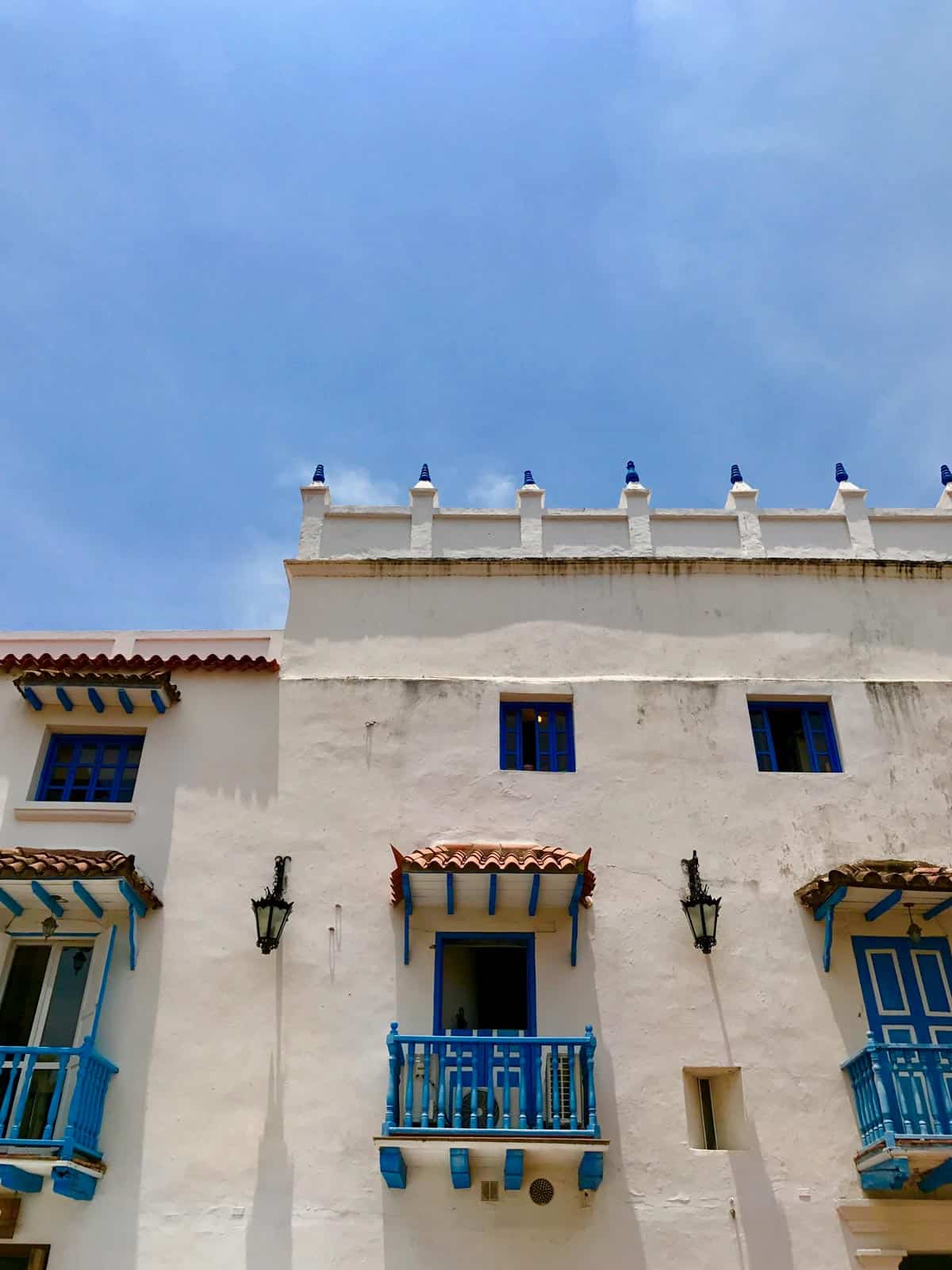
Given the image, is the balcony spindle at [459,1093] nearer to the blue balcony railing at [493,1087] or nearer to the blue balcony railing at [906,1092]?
the blue balcony railing at [493,1087]

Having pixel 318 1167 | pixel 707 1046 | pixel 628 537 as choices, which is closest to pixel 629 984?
pixel 707 1046

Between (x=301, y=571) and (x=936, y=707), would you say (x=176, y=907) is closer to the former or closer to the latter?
(x=301, y=571)

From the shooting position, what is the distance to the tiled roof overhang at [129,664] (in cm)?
1195

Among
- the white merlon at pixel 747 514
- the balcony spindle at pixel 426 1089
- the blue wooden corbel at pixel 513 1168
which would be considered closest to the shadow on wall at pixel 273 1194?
the balcony spindle at pixel 426 1089

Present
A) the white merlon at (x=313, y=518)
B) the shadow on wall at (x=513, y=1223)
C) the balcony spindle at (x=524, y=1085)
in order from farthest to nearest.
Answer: the white merlon at (x=313, y=518) < the shadow on wall at (x=513, y=1223) < the balcony spindle at (x=524, y=1085)

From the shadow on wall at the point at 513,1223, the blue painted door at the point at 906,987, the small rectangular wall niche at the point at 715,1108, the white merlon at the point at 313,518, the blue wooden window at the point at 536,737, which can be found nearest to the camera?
the shadow on wall at the point at 513,1223

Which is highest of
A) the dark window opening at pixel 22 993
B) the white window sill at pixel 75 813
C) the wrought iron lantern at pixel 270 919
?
the white window sill at pixel 75 813

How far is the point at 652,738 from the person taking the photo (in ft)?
39.0

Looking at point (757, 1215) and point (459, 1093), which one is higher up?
point (459, 1093)

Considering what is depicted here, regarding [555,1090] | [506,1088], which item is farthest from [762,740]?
[506,1088]

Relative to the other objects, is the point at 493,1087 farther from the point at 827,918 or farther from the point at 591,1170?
the point at 827,918

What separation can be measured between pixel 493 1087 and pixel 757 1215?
2.77 metres

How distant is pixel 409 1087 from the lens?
930 centimetres

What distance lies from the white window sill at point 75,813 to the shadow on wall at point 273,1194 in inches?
126
